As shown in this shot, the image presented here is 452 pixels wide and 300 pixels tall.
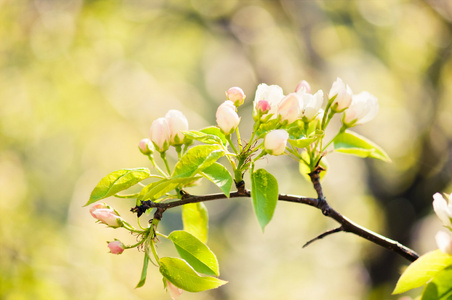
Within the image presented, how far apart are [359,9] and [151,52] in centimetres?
410

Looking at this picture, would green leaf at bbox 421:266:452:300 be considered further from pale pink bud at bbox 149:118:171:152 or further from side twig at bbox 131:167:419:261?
pale pink bud at bbox 149:118:171:152

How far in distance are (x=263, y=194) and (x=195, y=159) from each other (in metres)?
0.11

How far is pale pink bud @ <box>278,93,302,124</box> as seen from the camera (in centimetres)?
76

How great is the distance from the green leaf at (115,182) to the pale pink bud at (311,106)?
0.94 feet

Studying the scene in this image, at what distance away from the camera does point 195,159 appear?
2.35ft

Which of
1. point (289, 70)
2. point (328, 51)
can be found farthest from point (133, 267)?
point (328, 51)

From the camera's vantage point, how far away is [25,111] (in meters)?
5.63

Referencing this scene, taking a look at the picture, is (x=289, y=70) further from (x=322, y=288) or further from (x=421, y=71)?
(x=322, y=288)

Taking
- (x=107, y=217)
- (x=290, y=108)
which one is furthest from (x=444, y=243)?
(x=107, y=217)

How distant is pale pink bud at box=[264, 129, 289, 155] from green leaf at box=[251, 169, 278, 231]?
0.12 feet

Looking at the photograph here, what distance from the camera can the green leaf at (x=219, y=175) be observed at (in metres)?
0.69

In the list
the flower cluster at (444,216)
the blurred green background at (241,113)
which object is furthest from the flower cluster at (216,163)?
the blurred green background at (241,113)

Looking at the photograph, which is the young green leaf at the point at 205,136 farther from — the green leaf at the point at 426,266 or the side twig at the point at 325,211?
the green leaf at the point at 426,266

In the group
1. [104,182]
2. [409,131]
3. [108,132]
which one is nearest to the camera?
[104,182]
